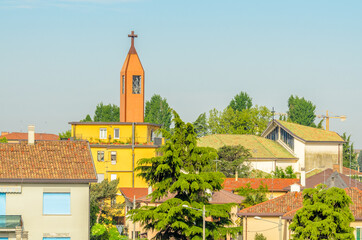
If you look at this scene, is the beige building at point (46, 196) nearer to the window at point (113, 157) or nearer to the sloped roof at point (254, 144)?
the window at point (113, 157)

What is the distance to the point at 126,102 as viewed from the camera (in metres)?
108

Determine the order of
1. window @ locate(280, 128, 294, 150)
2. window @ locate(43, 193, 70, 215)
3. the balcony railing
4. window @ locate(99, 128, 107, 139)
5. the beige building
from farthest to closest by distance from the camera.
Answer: window @ locate(280, 128, 294, 150) → window @ locate(99, 128, 107, 139) → window @ locate(43, 193, 70, 215) → the beige building → the balcony railing

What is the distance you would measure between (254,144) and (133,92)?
28099 millimetres

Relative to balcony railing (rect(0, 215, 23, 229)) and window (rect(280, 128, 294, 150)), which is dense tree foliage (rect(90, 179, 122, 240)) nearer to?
balcony railing (rect(0, 215, 23, 229))

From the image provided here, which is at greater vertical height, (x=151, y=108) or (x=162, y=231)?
(x=151, y=108)

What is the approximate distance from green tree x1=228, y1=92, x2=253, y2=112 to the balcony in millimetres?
132202

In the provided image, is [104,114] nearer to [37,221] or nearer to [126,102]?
[126,102]

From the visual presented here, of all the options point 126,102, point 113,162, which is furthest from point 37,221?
point 126,102

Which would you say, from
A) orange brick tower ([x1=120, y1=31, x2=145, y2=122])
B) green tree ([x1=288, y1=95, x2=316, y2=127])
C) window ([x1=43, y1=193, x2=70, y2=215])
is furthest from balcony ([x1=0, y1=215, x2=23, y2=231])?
green tree ([x1=288, y1=95, x2=316, y2=127])

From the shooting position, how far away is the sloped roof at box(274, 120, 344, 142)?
12631 cm

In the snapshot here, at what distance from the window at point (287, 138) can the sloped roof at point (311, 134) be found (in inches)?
37.0

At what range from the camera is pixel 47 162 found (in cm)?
5188

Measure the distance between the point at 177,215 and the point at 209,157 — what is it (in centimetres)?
467

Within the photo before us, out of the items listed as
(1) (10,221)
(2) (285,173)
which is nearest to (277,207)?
(1) (10,221)
